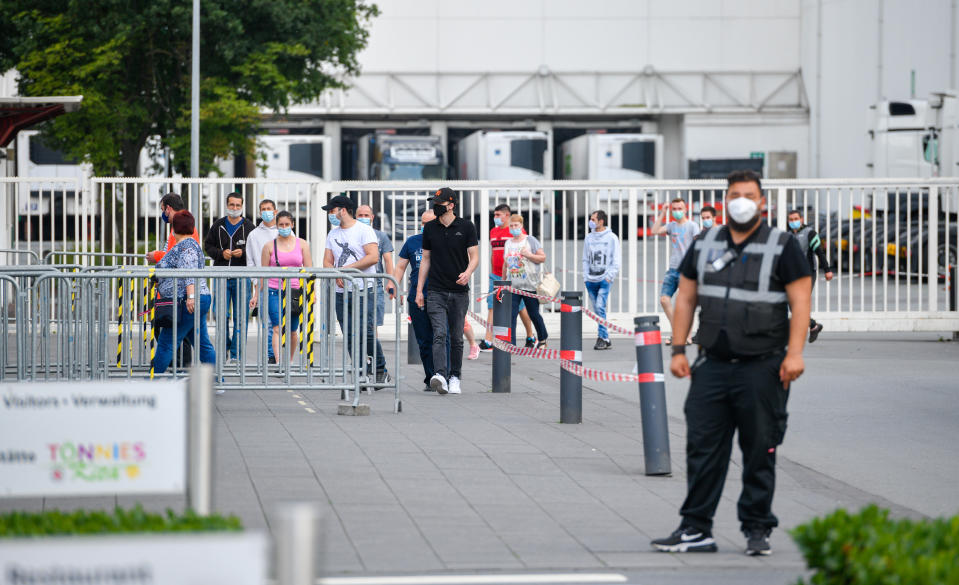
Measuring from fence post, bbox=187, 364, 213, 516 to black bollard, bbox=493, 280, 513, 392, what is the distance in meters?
8.46

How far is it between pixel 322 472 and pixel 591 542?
2.23 m

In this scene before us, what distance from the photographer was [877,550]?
3.90 metres

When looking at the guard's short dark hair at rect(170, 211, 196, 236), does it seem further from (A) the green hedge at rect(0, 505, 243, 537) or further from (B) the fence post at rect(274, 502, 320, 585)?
(B) the fence post at rect(274, 502, 320, 585)

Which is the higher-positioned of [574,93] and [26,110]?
[574,93]

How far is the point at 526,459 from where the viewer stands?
9188mm

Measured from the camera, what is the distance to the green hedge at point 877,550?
12.1ft

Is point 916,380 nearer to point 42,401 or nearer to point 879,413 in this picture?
point 879,413

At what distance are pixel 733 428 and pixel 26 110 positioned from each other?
9519 mm

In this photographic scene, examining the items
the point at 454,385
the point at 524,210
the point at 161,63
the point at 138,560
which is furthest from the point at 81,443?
the point at 161,63

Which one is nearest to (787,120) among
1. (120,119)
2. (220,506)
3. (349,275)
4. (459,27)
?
(459,27)

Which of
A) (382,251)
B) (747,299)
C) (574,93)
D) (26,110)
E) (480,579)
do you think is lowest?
(480,579)

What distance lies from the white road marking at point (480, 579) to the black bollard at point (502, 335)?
6.62 meters

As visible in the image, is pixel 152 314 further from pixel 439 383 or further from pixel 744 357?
pixel 744 357

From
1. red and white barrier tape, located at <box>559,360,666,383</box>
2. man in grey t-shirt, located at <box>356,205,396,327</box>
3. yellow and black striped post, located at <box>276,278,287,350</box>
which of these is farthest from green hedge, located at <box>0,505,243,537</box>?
man in grey t-shirt, located at <box>356,205,396,327</box>
